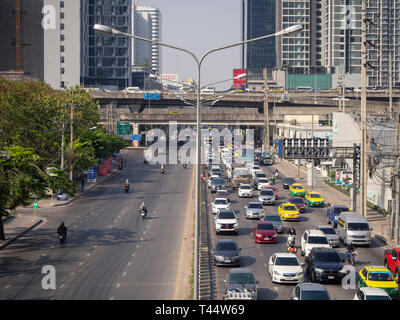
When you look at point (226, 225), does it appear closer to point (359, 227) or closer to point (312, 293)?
point (359, 227)

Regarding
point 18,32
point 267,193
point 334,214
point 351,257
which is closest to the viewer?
point 351,257

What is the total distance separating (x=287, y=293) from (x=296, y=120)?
106720mm

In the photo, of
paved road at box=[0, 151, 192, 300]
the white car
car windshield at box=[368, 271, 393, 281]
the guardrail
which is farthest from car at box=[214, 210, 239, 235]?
car windshield at box=[368, 271, 393, 281]

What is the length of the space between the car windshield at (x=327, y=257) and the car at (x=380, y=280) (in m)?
2.66

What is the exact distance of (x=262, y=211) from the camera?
157 ft

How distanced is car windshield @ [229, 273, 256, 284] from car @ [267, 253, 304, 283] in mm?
2867

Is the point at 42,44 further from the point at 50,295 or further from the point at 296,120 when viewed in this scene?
the point at 50,295

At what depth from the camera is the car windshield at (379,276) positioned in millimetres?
25578

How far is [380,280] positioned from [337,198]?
35987 mm

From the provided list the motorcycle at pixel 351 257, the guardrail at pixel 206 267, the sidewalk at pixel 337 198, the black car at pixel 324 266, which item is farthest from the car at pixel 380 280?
the sidewalk at pixel 337 198

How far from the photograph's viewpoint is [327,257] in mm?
28938

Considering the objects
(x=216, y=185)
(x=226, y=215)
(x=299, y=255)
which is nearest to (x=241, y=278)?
(x=299, y=255)
